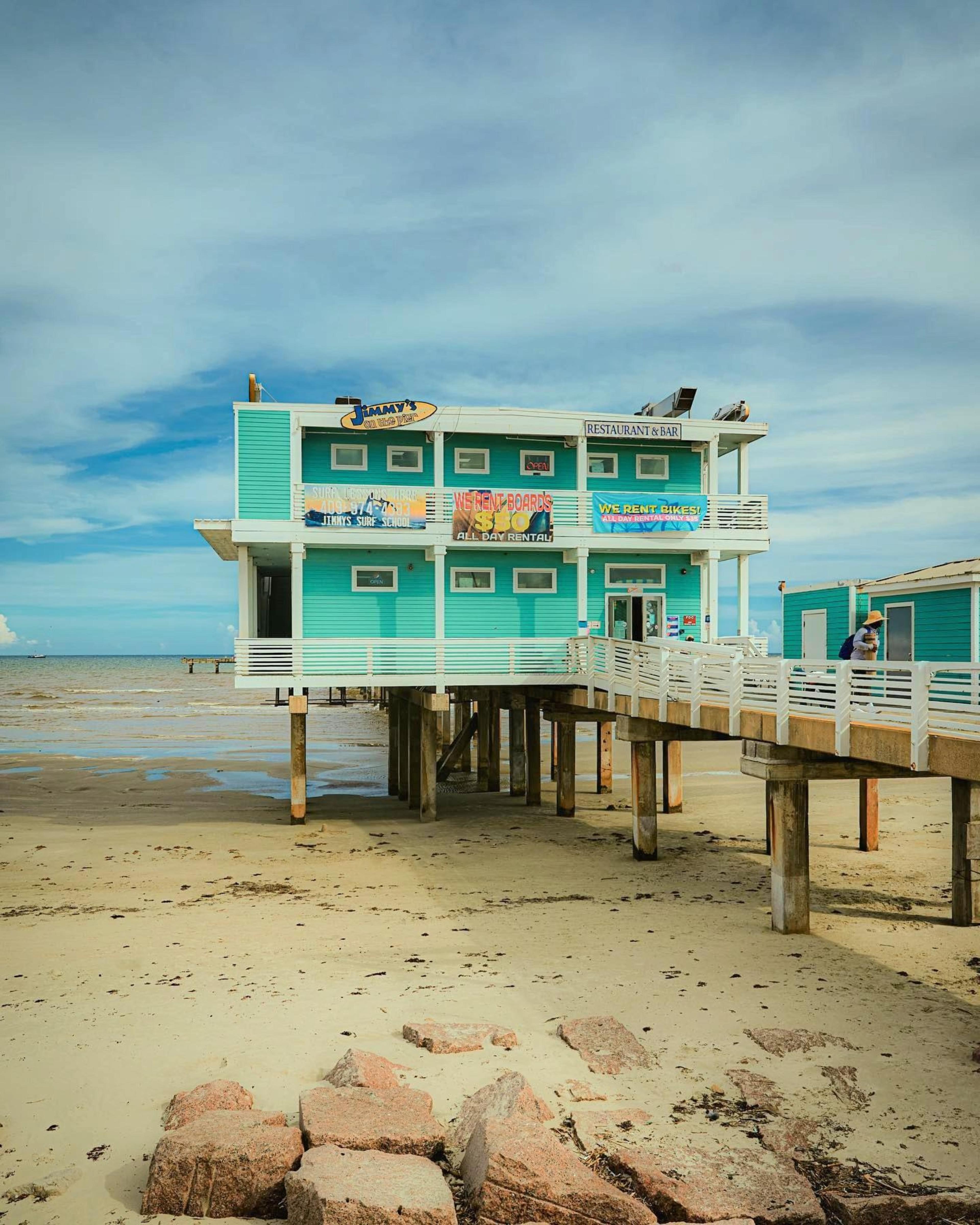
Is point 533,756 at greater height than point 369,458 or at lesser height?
lesser

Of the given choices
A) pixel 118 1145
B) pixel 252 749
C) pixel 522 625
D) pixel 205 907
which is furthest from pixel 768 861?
pixel 252 749

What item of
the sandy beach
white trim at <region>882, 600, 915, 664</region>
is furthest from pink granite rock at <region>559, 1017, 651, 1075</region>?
white trim at <region>882, 600, 915, 664</region>

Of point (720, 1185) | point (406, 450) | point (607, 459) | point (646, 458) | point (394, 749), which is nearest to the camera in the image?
point (720, 1185)

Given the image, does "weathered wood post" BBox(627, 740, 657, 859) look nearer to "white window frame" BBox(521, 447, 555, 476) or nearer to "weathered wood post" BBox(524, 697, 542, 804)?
"weathered wood post" BBox(524, 697, 542, 804)

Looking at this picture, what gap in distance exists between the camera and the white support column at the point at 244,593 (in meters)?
21.1

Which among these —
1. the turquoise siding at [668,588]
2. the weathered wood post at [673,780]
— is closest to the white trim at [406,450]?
the turquoise siding at [668,588]

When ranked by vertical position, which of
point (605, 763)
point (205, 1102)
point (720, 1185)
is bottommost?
point (720, 1185)

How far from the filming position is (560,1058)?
8.73m

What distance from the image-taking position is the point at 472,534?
2130 centimetres

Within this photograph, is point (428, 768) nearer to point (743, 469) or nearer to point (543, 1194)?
point (743, 469)

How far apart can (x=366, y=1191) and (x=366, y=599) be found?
16365 mm

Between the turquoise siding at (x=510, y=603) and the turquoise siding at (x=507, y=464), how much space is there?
1.48 meters

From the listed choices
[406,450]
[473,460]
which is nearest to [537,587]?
[473,460]

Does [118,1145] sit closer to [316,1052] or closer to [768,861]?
[316,1052]
